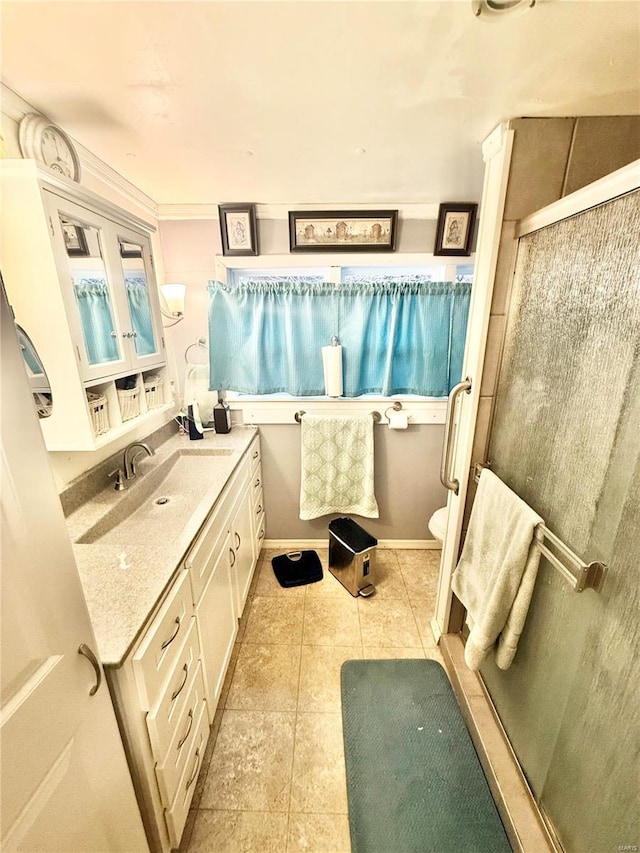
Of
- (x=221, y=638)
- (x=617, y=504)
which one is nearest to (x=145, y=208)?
(x=221, y=638)

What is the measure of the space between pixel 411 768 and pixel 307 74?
2383 mm

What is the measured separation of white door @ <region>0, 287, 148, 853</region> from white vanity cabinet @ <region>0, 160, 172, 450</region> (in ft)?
2.14

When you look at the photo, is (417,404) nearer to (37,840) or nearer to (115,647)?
(115,647)

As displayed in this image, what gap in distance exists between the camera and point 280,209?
198cm

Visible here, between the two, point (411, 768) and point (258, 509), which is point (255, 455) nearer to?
point (258, 509)

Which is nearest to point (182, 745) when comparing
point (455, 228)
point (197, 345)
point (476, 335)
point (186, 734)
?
point (186, 734)

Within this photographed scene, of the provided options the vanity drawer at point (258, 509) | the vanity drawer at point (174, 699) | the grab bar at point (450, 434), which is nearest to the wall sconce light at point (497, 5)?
the grab bar at point (450, 434)

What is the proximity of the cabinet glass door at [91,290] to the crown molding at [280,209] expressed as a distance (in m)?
0.96

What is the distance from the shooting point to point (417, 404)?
220cm

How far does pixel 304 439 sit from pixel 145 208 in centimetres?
164

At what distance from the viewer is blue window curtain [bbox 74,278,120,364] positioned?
1.14m

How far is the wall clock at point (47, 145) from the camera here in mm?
1086

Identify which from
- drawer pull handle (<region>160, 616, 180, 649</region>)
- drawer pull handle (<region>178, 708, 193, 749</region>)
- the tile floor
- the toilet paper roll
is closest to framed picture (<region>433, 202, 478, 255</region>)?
the toilet paper roll

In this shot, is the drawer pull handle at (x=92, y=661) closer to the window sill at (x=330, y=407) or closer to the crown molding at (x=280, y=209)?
the window sill at (x=330, y=407)
